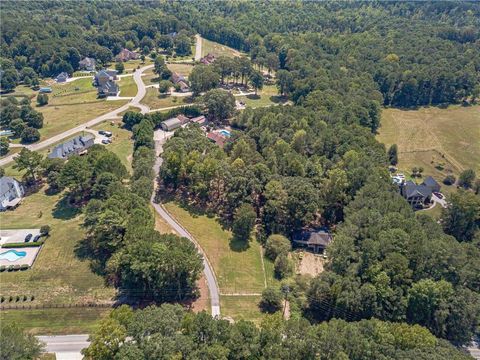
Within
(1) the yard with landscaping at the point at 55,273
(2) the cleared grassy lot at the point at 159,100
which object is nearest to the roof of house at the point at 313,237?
(1) the yard with landscaping at the point at 55,273

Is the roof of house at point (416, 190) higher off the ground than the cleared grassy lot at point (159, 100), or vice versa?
the roof of house at point (416, 190)

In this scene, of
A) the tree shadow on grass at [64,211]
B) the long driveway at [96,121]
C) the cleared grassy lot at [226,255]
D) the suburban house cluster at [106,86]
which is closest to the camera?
the cleared grassy lot at [226,255]

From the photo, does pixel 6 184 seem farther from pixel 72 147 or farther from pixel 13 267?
pixel 13 267

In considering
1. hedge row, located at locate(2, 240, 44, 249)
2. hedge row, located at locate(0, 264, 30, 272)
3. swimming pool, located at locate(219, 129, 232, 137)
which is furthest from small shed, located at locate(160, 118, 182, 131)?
hedge row, located at locate(0, 264, 30, 272)

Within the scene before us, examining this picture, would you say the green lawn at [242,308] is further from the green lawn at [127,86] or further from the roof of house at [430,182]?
the green lawn at [127,86]

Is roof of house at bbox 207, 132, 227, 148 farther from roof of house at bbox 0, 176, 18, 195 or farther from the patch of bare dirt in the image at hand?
roof of house at bbox 0, 176, 18, 195

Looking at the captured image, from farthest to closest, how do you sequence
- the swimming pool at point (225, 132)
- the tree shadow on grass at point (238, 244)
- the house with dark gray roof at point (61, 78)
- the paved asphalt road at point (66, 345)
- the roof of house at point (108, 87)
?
the house with dark gray roof at point (61, 78) < the roof of house at point (108, 87) < the swimming pool at point (225, 132) < the tree shadow on grass at point (238, 244) < the paved asphalt road at point (66, 345)

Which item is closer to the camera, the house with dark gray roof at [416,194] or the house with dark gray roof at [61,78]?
the house with dark gray roof at [416,194]
